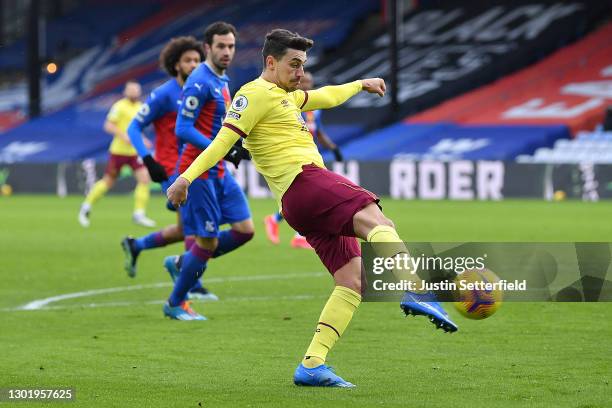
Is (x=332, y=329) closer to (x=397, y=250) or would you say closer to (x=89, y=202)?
(x=397, y=250)

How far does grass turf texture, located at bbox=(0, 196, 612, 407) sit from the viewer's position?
20.5 feet

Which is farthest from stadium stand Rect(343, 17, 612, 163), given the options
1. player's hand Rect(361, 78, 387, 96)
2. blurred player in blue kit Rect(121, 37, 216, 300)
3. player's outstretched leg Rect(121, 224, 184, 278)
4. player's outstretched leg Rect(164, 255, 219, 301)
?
player's hand Rect(361, 78, 387, 96)

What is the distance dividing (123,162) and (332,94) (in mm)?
14424

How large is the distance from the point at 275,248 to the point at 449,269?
32.4ft

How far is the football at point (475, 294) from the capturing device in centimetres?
634

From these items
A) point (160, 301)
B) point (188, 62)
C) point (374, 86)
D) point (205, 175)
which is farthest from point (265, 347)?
point (188, 62)

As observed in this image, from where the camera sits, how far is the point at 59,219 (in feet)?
72.2

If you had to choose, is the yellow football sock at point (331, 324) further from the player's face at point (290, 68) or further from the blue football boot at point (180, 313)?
the blue football boot at point (180, 313)

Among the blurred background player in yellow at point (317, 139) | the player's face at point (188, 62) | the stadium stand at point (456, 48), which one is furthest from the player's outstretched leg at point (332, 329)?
the stadium stand at point (456, 48)

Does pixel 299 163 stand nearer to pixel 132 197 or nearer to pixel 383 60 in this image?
pixel 132 197

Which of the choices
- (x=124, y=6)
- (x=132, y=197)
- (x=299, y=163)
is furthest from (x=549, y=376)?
(x=124, y=6)

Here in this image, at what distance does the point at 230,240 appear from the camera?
1002cm

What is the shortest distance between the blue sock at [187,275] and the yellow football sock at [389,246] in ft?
10.7

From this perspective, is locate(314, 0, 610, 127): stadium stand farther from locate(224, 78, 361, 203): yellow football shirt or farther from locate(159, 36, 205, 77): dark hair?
locate(224, 78, 361, 203): yellow football shirt
